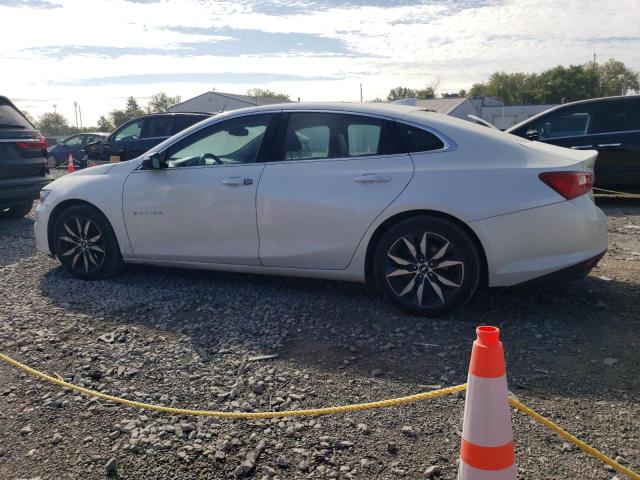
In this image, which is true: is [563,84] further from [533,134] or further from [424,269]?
[424,269]

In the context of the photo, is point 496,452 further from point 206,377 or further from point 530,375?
point 206,377

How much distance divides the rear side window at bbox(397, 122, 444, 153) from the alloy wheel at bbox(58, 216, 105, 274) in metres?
2.96

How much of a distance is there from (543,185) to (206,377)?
8.56 feet

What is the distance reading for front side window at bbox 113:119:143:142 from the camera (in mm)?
13695

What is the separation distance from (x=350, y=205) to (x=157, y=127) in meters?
10.1

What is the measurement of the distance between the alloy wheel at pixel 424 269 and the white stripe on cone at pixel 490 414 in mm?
2133

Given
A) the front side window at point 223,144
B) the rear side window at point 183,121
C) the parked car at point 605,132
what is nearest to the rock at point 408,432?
the front side window at point 223,144

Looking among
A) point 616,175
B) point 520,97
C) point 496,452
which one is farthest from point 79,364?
point 520,97

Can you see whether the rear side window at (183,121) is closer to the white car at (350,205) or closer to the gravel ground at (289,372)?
the white car at (350,205)

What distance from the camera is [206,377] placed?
355 centimetres

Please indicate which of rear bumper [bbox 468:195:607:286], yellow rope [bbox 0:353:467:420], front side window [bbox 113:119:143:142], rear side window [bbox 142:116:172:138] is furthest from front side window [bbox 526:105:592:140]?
front side window [bbox 113:119:143:142]

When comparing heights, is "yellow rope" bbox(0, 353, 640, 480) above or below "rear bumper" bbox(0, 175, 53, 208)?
below

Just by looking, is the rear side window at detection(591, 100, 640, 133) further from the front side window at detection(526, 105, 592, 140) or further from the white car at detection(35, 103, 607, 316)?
the white car at detection(35, 103, 607, 316)

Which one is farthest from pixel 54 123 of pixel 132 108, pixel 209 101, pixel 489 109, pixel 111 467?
pixel 111 467
